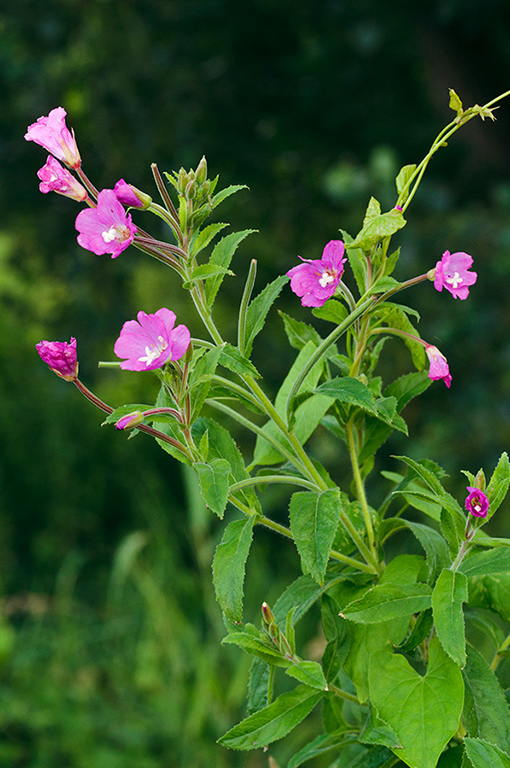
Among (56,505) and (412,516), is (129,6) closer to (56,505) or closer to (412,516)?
(56,505)

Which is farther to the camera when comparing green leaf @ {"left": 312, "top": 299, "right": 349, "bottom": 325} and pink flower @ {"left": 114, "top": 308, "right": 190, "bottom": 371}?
green leaf @ {"left": 312, "top": 299, "right": 349, "bottom": 325}

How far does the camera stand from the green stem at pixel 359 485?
453mm

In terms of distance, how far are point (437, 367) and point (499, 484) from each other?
7cm

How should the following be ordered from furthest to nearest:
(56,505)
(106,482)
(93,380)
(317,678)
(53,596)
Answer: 1. (93,380)
2. (106,482)
3. (56,505)
4. (53,596)
5. (317,678)

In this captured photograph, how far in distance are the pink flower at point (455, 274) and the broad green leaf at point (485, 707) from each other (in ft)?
0.66

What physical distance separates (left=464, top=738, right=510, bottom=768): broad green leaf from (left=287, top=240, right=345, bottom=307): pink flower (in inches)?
8.8

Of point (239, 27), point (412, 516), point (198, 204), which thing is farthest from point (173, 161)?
point (198, 204)

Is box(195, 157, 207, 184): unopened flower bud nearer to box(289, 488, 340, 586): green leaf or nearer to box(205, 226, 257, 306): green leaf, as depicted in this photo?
box(205, 226, 257, 306): green leaf

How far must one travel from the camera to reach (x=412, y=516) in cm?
226

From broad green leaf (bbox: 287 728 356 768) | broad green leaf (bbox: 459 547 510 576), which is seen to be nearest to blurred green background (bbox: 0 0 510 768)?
broad green leaf (bbox: 287 728 356 768)

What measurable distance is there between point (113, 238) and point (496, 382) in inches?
71.6

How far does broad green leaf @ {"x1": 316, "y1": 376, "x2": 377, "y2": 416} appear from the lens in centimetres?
40

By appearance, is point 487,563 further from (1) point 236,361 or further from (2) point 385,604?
(1) point 236,361

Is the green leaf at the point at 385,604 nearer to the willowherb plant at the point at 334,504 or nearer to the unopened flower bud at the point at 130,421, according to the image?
the willowherb plant at the point at 334,504
